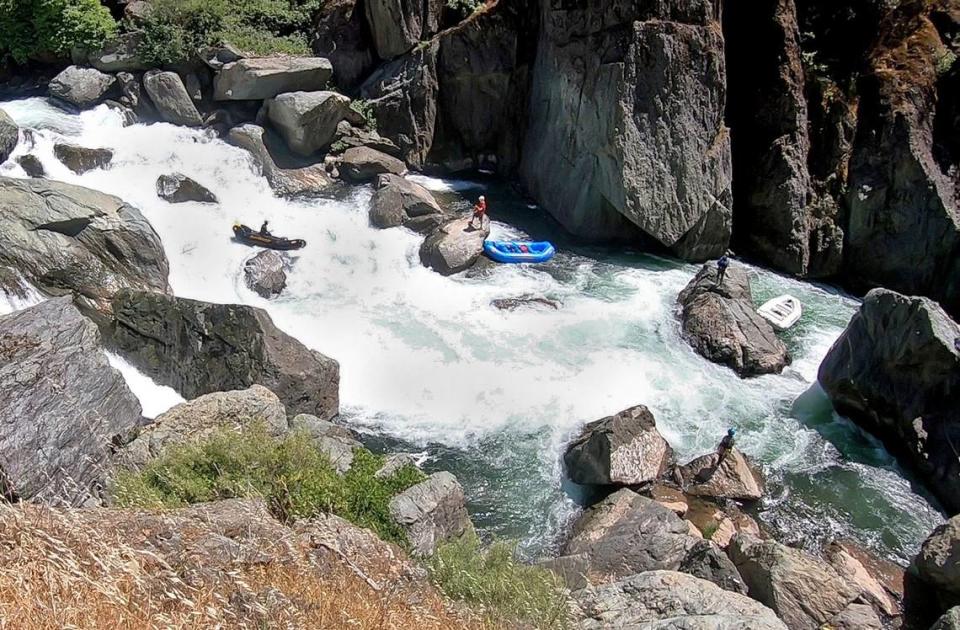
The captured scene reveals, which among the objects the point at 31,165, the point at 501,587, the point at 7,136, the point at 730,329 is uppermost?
the point at 501,587

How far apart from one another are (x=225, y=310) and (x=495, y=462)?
5.93 metres

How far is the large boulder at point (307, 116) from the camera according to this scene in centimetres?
2106

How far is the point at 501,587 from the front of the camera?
6289 mm

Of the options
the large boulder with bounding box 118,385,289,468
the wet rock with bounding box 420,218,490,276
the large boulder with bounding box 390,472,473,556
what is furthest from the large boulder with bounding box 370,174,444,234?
the large boulder with bounding box 390,472,473,556

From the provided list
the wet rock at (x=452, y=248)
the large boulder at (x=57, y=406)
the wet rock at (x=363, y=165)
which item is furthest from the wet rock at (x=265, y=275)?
the large boulder at (x=57, y=406)

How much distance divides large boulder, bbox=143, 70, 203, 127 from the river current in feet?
1.71

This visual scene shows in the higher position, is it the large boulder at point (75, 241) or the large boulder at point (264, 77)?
the large boulder at point (264, 77)

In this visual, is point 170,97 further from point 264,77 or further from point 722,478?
point 722,478

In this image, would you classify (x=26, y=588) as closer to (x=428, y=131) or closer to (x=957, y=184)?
(x=428, y=131)

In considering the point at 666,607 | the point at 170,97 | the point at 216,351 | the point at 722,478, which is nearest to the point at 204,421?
the point at 216,351

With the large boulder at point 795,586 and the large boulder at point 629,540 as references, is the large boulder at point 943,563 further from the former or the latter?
the large boulder at point 629,540

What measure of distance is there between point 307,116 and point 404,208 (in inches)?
176

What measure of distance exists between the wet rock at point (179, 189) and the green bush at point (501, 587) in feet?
48.9

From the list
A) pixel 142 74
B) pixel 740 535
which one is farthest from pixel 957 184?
pixel 142 74
